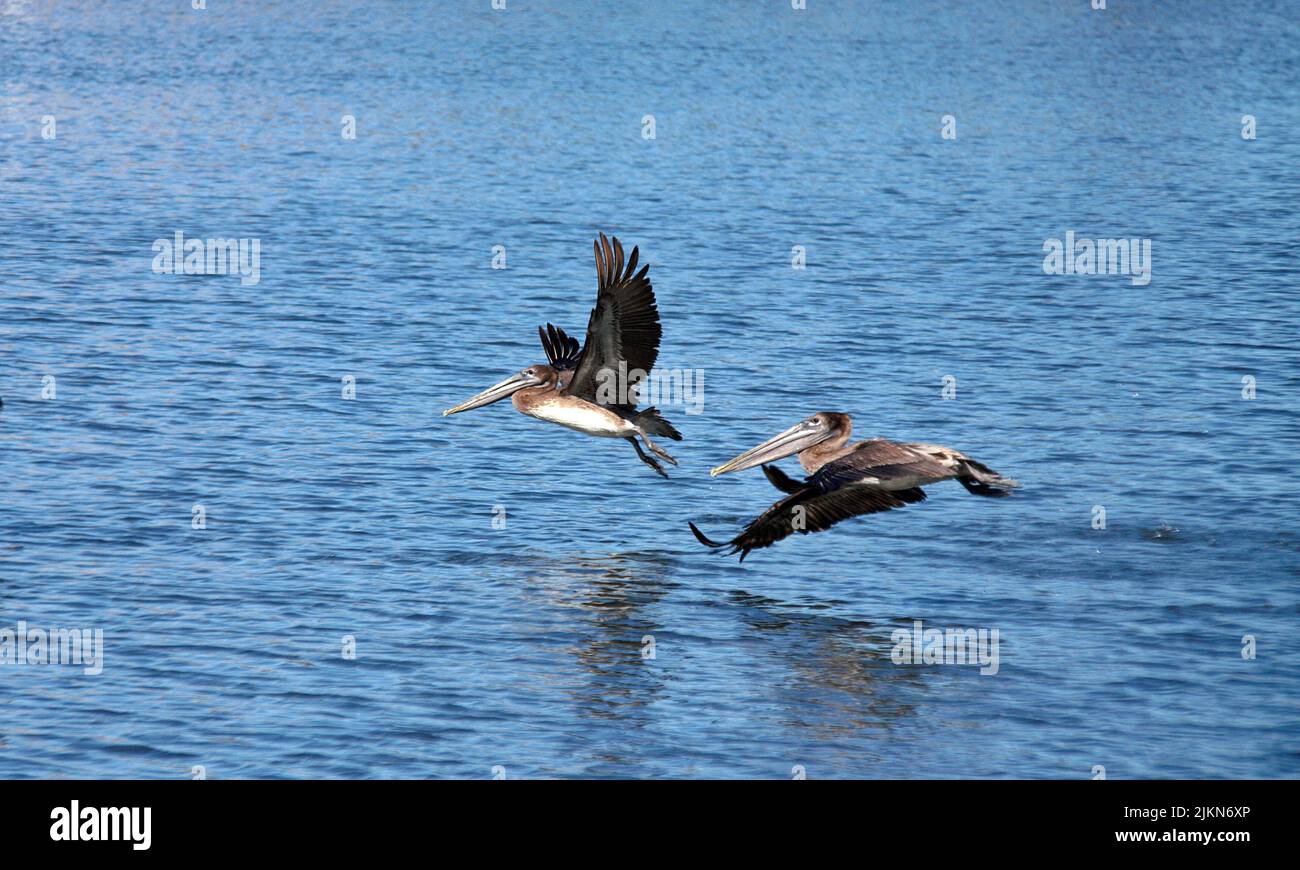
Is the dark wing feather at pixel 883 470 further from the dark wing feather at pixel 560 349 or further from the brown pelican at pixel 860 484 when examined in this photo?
the dark wing feather at pixel 560 349

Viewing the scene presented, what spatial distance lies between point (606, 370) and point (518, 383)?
1.24 metres

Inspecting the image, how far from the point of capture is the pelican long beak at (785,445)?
41.2ft

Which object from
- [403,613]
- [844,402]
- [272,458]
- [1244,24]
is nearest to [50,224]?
[272,458]

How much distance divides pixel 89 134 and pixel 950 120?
603 inches

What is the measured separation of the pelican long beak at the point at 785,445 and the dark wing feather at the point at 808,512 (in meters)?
0.96

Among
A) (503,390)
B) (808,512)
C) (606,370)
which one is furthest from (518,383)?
(808,512)

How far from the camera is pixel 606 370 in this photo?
42.2 ft

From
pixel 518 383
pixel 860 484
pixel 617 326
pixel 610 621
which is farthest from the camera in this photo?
pixel 518 383

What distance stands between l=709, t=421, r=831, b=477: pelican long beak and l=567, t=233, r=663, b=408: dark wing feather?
37.5 inches

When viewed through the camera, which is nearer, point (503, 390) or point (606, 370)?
point (606, 370)

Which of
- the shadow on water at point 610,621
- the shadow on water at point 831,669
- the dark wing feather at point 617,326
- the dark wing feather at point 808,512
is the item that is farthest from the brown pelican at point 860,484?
the dark wing feather at point 617,326

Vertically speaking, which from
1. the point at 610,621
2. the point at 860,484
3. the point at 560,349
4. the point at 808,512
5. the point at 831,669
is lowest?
the point at 831,669

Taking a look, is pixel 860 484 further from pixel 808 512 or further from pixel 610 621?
pixel 610 621

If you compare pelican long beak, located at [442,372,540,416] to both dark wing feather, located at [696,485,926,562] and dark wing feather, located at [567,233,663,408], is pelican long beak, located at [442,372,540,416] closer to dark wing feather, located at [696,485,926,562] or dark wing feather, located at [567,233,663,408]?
dark wing feather, located at [567,233,663,408]
